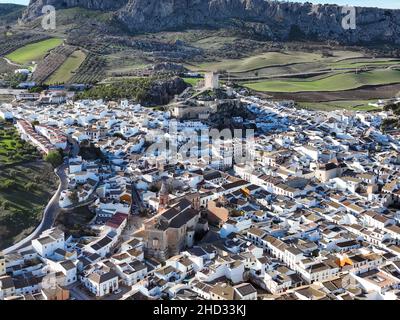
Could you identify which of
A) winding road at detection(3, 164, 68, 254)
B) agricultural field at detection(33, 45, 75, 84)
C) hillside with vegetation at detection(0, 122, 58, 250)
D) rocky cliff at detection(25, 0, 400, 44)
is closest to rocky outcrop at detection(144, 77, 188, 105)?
agricultural field at detection(33, 45, 75, 84)

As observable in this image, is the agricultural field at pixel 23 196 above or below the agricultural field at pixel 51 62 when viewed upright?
below

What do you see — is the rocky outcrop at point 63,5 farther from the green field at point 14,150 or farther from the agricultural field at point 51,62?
the green field at point 14,150

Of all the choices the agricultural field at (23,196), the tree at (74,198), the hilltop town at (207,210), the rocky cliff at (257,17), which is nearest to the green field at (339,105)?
the hilltop town at (207,210)

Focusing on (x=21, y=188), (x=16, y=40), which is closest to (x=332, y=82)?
(x=16, y=40)

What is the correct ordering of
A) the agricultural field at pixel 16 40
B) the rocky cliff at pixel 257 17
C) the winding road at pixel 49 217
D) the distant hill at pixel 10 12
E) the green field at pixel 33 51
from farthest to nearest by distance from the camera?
the distant hill at pixel 10 12 < the rocky cliff at pixel 257 17 < the agricultural field at pixel 16 40 < the green field at pixel 33 51 < the winding road at pixel 49 217

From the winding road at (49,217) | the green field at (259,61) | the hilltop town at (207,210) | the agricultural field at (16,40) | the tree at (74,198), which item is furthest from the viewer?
the green field at (259,61)
